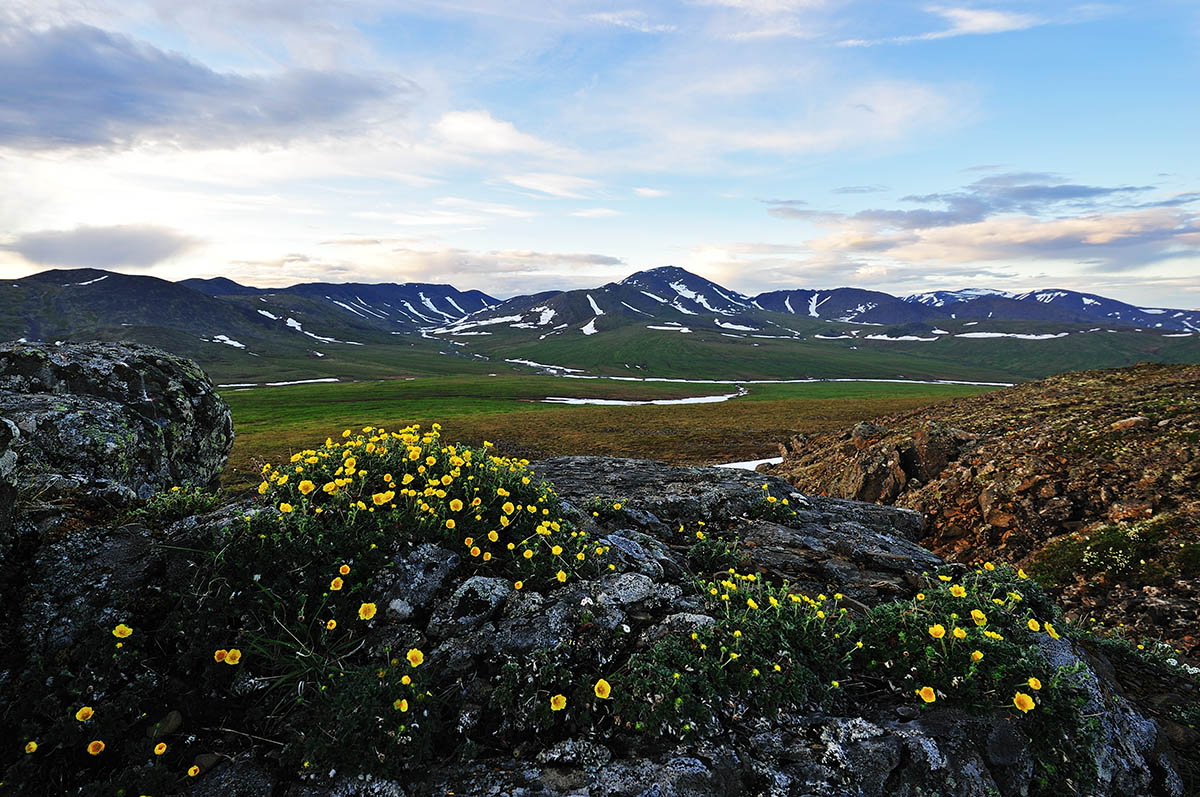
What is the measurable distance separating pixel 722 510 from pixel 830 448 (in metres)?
21.1

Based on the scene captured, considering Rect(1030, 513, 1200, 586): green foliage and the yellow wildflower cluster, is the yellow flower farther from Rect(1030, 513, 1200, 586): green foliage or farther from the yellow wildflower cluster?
Rect(1030, 513, 1200, 586): green foliage

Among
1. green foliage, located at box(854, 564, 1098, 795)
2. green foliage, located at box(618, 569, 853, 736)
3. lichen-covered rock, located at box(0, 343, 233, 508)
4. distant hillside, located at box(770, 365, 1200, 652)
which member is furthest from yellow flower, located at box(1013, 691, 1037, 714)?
lichen-covered rock, located at box(0, 343, 233, 508)

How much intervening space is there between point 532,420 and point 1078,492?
6132 centimetres

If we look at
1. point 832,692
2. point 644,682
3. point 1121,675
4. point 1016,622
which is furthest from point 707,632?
point 1121,675

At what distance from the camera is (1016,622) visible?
4.78 m

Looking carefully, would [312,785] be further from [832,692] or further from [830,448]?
[830,448]

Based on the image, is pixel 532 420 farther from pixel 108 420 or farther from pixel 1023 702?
pixel 1023 702

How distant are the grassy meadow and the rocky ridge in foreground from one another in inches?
725

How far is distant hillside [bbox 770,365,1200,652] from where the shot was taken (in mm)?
9930

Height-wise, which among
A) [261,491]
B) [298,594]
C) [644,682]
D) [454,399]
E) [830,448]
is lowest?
[454,399]

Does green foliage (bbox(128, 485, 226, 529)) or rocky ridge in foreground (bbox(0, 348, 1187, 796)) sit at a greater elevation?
green foliage (bbox(128, 485, 226, 529))

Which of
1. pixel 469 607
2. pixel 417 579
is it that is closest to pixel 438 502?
pixel 417 579

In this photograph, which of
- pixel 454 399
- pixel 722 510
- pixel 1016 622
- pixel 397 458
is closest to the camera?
pixel 1016 622

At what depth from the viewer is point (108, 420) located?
7.70 m
